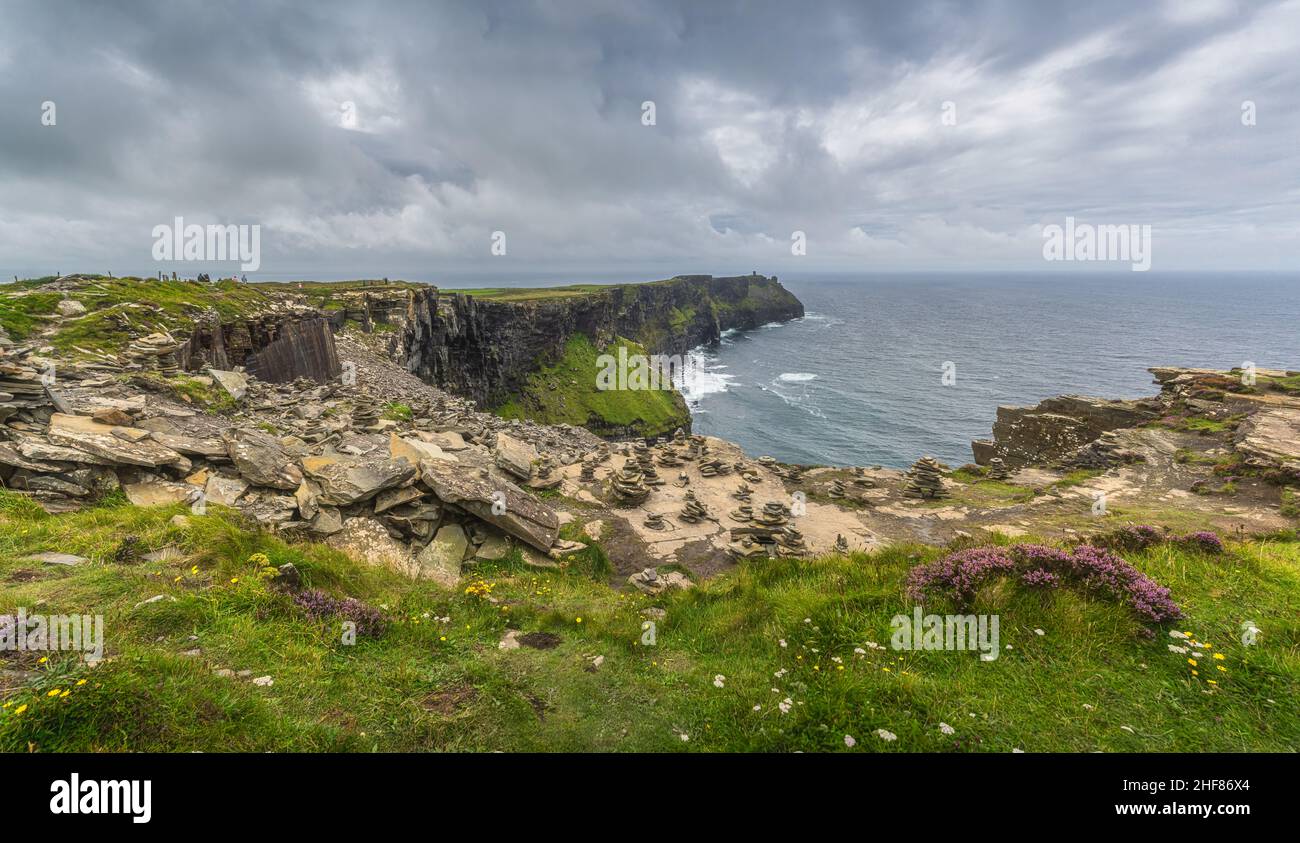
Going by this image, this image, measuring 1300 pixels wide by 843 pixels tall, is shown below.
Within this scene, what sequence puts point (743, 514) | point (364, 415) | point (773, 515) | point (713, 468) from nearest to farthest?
point (773, 515)
point (743, 514)
point (364, 415)
point (713, 468)

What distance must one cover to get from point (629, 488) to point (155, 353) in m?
22.9

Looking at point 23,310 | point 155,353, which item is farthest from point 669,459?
point 23,310

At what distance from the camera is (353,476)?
13.9 metres

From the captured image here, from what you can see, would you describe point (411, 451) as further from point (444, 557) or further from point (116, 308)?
point (116, 308)

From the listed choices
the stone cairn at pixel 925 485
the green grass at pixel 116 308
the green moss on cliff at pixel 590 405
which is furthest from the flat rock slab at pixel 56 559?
the green moss on cliff at pixel 590 405

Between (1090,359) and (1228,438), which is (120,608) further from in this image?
(1090,359)

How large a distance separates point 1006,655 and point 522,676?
24.4 feet

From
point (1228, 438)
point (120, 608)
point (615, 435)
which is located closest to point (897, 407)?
point (615, 435)

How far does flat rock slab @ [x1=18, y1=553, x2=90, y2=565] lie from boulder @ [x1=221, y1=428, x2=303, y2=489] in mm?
5082

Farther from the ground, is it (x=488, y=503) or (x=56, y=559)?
(x=56, y=559)

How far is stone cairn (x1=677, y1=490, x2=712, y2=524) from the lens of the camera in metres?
19.8

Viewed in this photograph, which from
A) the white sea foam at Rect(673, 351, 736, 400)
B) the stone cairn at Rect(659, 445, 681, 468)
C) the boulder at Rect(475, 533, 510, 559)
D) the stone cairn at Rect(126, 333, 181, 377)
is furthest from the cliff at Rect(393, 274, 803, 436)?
the boulder at Rect(475, 533, 510, 559)

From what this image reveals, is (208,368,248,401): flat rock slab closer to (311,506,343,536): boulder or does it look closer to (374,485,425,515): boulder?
(311,506,343,536): boulder

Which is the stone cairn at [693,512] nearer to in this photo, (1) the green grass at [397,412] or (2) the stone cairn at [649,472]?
(2) the stone cairn at [649,472]
